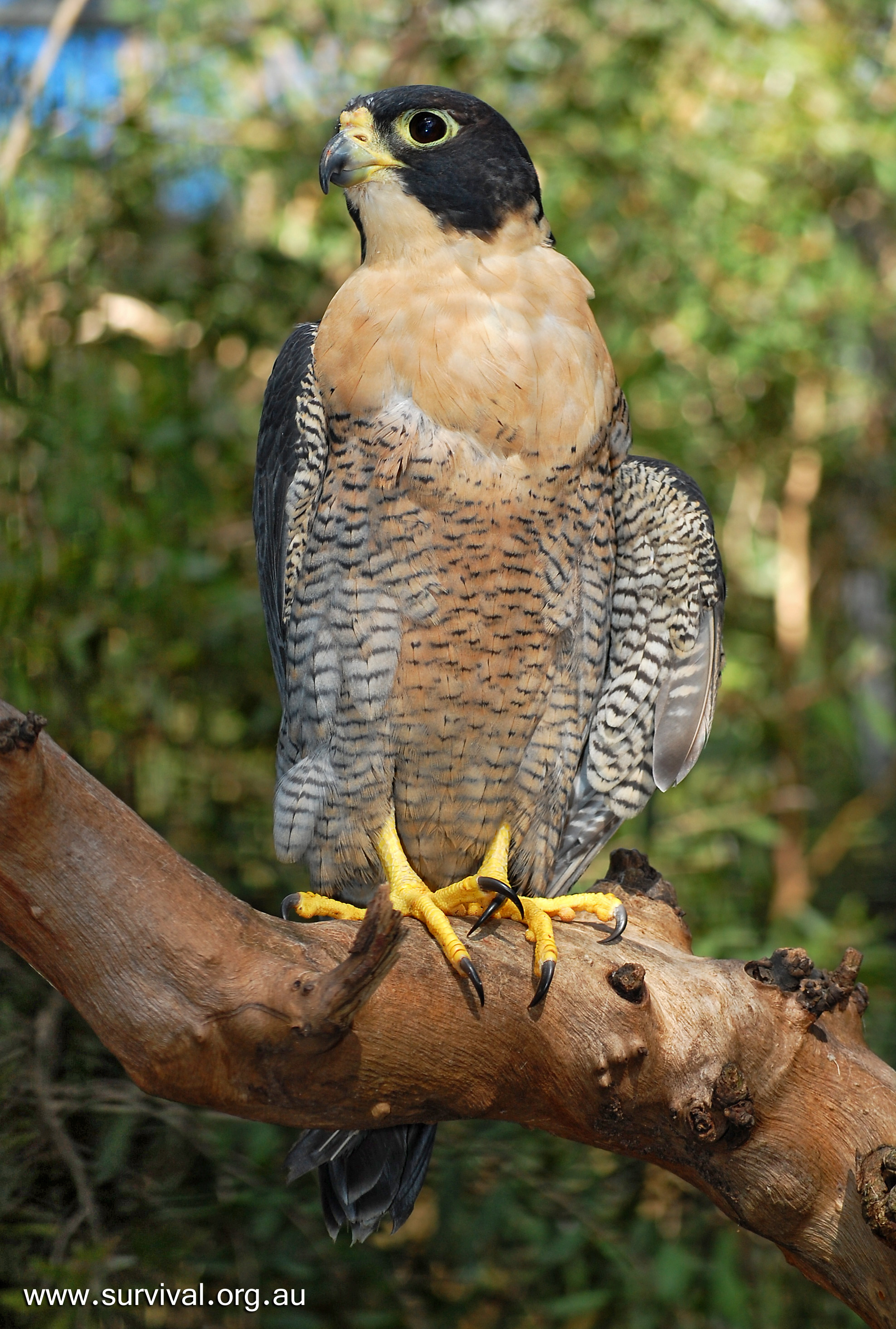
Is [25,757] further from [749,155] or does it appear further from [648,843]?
[749,155]

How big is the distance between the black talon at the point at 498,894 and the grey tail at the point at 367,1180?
462 mm

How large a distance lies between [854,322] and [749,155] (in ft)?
2.27

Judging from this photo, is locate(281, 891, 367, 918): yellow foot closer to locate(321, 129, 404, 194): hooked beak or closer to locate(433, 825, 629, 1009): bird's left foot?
locate(433, 825, 629, 1009): bird's left foot

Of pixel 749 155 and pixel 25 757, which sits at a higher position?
pixel 749 155

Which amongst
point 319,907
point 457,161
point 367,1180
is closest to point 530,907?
point 319,907

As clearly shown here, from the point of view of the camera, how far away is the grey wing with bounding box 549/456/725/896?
245 centimetres

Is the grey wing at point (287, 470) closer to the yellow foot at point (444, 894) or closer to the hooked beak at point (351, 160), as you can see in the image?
the hooked beak at point (351, 160)

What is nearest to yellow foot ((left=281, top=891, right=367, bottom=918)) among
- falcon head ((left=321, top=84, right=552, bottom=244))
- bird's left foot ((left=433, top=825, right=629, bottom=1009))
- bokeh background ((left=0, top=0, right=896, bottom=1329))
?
bird's left foot ((left=433, top=825, right=629, bottom=1009))

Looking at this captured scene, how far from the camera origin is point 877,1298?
65.5 inches

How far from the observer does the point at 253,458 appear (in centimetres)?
378

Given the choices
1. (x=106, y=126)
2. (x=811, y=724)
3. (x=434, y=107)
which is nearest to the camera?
(x=434, y=107)

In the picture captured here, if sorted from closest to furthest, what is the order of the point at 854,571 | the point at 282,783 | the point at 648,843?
the point at 282,783, the point at 648,843, the point at 854,571

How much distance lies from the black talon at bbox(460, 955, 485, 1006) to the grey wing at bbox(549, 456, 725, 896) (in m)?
0.75

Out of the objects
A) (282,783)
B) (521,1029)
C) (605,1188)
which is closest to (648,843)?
(605,1188)
